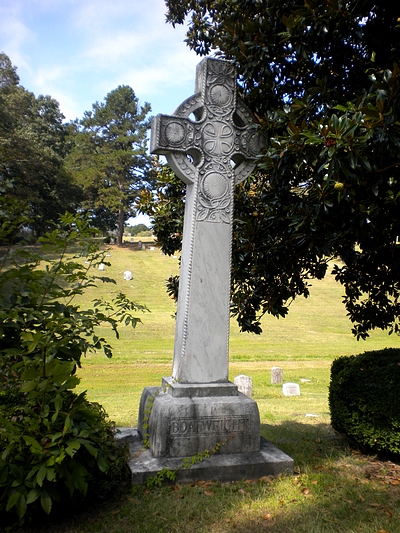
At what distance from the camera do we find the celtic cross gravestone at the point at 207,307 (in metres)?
4.20

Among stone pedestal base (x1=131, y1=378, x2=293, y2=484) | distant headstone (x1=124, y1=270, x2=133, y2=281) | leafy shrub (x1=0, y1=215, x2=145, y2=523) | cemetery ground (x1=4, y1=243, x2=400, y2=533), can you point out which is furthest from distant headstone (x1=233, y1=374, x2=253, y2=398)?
distant headstone (x1=124, y1=270, x2=133, y2=281)

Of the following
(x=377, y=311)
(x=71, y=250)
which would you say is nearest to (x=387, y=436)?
(x=377, y=311)

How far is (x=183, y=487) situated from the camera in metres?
3.88

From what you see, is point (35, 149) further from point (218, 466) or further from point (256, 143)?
point (218, 466)

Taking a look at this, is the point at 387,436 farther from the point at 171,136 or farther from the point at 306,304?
the point at 306,304

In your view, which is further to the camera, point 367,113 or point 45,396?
point 367,113

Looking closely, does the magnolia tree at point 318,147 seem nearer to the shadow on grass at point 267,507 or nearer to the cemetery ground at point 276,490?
the cemetery ground at point 276,490

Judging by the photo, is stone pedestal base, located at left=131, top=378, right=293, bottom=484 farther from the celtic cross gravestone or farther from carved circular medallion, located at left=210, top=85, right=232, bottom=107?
carved circular medallion, located at left=210, top=85, right=232, bottom=107

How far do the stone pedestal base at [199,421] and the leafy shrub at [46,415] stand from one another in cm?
46

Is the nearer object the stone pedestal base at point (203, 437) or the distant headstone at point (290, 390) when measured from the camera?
the stone pedestal base at point (203, 437)

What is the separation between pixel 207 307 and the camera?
4.64m

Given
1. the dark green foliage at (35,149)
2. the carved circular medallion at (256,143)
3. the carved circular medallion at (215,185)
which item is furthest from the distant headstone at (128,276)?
the carved circular medallion at (215,185)

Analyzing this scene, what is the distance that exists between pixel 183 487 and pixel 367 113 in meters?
3.47

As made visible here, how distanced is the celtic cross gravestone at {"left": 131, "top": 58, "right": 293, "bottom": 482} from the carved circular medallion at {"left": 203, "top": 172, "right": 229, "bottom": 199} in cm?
1
